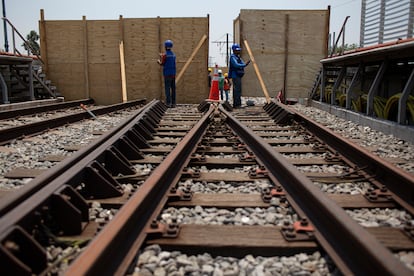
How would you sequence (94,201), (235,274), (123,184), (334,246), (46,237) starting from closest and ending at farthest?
(235,274) → (334,246) → (46,237) → (94,201) → (123,184)

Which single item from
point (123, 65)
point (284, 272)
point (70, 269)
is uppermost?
point (123, 65)

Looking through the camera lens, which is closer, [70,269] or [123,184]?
[70,269]

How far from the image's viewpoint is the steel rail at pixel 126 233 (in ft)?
5.38

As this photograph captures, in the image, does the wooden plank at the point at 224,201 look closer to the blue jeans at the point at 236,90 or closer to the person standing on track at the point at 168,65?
the blue jeans at the point at 236,90

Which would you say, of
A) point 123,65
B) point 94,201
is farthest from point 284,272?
point 123,65

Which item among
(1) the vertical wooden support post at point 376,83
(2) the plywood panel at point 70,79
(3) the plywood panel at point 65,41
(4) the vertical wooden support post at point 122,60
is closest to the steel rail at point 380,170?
(1) the vertical wooden support post at point 376,83

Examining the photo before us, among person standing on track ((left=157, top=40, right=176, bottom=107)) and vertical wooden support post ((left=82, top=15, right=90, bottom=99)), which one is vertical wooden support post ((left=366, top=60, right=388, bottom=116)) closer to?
person standing on track ((left=157, top=40, right=176, bottom=107))

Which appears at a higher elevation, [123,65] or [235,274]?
[123,65]

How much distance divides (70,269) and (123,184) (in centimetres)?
190

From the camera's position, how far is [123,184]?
342 cm

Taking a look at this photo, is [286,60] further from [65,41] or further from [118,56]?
[65,41]

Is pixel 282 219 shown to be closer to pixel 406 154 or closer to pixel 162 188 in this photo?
pixel 162 188

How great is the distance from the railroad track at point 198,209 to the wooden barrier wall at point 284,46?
10960 millimetres

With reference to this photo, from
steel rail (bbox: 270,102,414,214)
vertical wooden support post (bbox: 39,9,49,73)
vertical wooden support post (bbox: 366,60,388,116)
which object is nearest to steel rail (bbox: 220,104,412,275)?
steel rail (bbox: 270,102,414,214)
